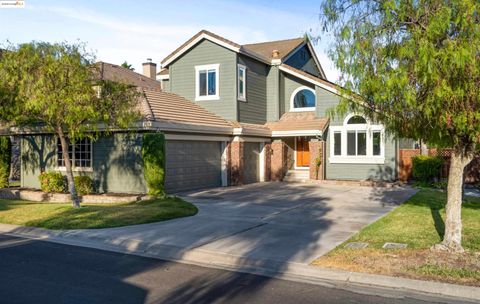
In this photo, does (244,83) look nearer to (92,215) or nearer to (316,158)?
(316,158)

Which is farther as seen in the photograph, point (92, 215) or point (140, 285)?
point (92, 215)

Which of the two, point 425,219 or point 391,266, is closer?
point 391,266

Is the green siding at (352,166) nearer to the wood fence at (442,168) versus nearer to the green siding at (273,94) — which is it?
the wood fence at (442,168)

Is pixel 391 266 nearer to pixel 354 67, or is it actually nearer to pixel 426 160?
pixel 354 67

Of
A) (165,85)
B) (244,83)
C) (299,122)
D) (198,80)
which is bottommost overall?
(299,122)

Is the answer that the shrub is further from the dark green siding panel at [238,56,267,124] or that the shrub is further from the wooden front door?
the wooden front door

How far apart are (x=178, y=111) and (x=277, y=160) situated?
6.52m

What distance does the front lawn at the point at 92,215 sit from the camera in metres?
11.7

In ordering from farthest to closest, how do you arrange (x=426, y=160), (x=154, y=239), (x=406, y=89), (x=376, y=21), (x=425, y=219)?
1. (x=426, y=160)
2. (x=425, y=219)
3. (x=154, y=239)
4. (x=376, y=21)
5. (x=406, y=89)

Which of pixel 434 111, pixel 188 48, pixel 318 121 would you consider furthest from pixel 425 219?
pixel 188 48

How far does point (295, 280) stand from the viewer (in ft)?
23.5

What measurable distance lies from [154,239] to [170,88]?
1489cm

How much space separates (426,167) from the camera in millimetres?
20781

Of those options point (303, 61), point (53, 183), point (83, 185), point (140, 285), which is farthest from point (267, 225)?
point (303, 61)
